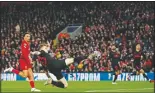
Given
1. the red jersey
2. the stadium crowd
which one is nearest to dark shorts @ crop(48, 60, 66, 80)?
the red jersey

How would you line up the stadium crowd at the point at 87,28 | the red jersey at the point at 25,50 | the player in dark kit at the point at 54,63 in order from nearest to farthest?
the player in dark kit at the point at 54,63 < the red jersey at the point at 25,50 < the stadium crowd at the point at 87,28

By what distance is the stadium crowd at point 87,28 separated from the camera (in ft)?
118

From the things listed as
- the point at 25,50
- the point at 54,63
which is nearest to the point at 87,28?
the point at 25,50

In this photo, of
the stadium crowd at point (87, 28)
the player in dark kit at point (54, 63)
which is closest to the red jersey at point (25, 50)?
the player in dark kit at point (54, 63)

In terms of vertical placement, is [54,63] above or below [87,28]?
below

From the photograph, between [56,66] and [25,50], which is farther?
[25,50]

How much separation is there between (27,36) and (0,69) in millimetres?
18499

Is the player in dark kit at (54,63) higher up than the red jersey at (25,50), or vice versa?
the red jersey at (25,50)

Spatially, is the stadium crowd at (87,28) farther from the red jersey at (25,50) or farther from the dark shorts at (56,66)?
the dark shorts at (56,66)

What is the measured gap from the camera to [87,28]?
42688mm

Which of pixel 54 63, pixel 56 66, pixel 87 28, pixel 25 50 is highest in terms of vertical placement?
pixel 87 28

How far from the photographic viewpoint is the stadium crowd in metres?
35.8

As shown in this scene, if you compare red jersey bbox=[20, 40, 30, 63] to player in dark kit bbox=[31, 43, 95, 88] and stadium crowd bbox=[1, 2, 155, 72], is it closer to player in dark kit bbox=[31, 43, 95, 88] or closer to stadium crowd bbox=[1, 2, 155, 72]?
player in dark kit bbox=[31, 43, 95, 88]

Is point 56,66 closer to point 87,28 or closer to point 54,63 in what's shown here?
point 54,63
